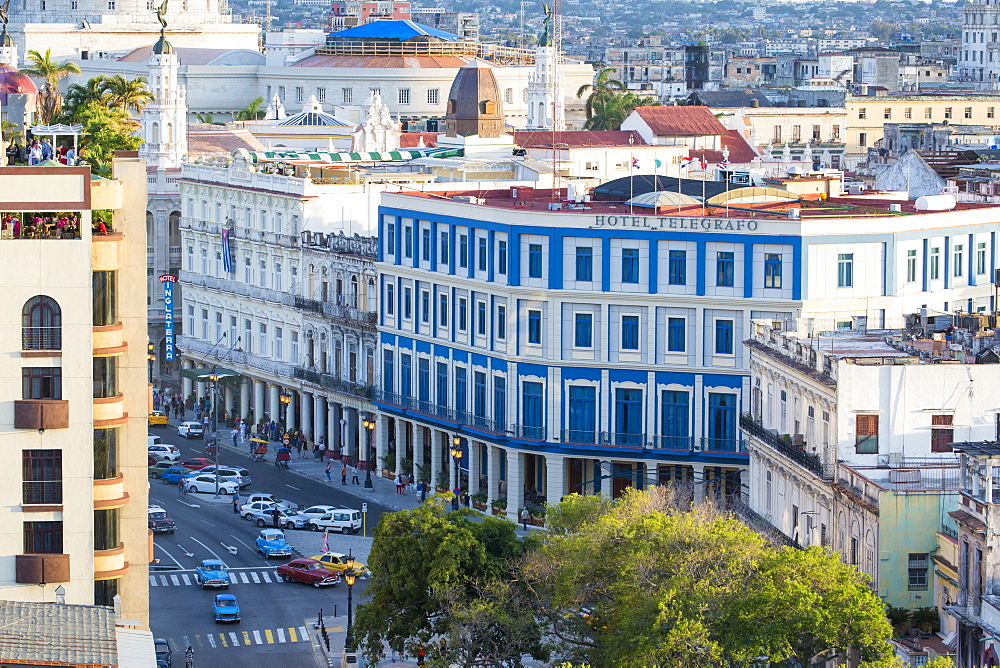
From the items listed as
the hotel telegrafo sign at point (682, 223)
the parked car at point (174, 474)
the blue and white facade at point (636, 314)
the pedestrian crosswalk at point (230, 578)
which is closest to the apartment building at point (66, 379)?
the pedestrian crosswalk at point (230, 578)

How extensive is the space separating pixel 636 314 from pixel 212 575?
21826 millimetres

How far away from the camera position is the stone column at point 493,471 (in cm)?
11625

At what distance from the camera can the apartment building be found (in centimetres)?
6438

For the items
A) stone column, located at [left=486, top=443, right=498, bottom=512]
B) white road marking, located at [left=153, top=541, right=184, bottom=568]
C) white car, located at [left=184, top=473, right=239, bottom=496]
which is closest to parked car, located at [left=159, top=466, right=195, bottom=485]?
white car, located at [left=184, top=473, right=239, bottom=496]

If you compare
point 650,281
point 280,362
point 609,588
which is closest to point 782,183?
point 650,281

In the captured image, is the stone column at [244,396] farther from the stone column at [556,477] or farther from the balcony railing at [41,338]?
the balcony railing at [41,338]

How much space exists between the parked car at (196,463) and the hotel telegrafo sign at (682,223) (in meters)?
28.3

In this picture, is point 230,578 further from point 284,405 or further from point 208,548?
point 284,405

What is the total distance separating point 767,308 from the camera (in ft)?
356

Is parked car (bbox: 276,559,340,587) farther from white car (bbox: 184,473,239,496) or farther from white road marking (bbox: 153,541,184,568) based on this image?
white car (bbox: 184,473,239,496)

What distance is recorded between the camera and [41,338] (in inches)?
2549

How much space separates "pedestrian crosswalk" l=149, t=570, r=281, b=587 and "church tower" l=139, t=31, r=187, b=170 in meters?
71.1

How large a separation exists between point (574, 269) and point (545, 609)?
3650 cm

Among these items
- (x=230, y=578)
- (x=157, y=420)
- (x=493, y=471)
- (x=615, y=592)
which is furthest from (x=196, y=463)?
(x=615, y=592)
